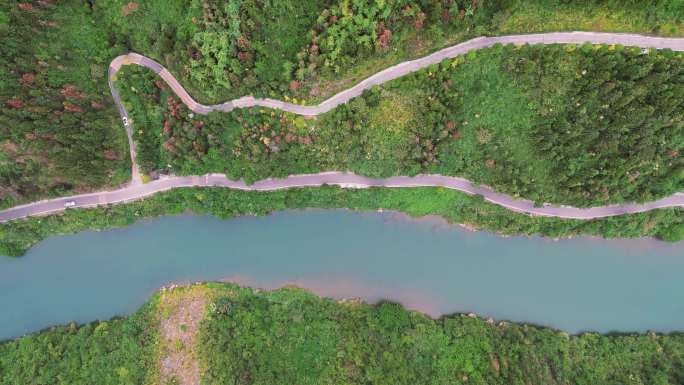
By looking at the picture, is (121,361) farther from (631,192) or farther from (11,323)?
(631,192)

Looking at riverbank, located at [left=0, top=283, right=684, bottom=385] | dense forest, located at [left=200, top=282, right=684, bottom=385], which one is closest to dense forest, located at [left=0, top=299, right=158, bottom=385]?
riverbank, located at [left=0, top=283, right=684, bottom=385]

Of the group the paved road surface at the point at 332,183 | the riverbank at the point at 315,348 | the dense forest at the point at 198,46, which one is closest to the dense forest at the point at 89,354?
the riverbank at the point at 315,348

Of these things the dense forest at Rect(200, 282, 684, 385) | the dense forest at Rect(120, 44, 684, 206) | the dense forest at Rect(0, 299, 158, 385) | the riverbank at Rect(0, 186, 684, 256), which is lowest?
the dense forest at Rect(0, 299, 158, 385)

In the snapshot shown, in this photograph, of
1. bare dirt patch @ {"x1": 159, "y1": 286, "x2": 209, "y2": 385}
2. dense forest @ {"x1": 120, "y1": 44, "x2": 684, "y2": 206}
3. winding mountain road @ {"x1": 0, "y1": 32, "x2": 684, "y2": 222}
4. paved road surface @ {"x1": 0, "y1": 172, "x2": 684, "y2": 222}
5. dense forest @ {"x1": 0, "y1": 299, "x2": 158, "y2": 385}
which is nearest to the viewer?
dense forest @ {"x1": 120, "y1": 44, "x2": 684, "y2": 206}

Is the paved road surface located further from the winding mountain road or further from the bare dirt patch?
the bare dirt patch

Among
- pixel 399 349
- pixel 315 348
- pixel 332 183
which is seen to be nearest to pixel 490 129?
pixel 332 183

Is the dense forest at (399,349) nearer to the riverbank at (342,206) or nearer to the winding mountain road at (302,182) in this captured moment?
the riverbank at (342,206)

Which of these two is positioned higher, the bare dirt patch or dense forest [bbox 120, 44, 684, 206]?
dense forest [bbox 120, 44, 684, 206]
